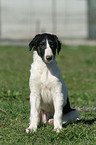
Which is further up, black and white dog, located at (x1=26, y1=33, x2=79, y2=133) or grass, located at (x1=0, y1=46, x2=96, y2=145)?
black and white dog, located at (x1=26, y1=33, x2=79, y2=133)

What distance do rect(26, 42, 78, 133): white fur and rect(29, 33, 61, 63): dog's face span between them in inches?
5.1

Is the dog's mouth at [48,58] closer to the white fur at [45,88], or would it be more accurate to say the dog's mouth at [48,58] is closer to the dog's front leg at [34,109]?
the white fur at [45,88]

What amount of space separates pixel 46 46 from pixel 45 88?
0.59 metres

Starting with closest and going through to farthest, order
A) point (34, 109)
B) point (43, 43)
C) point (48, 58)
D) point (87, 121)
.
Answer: point (48, 58) < point (43, 43) < point (34, 109) < point (87, 121)

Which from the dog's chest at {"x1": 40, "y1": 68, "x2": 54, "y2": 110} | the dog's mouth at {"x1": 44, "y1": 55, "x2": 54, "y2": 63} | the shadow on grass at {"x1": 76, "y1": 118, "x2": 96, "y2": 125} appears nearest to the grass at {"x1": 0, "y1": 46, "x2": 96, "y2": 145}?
the shadow on grass at {"x1": 76, "y1": 118, "x2": 96, "y2": 125}

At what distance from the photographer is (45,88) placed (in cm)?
435

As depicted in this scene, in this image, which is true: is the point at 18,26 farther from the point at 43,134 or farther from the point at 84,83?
the point at 43,134

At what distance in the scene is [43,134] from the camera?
436 centimetres

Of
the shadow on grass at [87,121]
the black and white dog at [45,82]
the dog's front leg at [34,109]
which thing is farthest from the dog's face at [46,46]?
the shadow on grass at [87,121]

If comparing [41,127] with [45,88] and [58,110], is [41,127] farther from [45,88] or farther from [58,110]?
[45,88]

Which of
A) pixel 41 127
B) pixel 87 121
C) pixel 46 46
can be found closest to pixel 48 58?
pixel 46 46

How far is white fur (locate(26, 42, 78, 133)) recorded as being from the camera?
4328mm

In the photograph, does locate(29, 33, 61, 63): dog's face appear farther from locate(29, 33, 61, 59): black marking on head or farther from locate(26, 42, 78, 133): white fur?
locate(26, 42, 78, 133): white fur

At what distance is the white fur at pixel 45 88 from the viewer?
14.2ft
